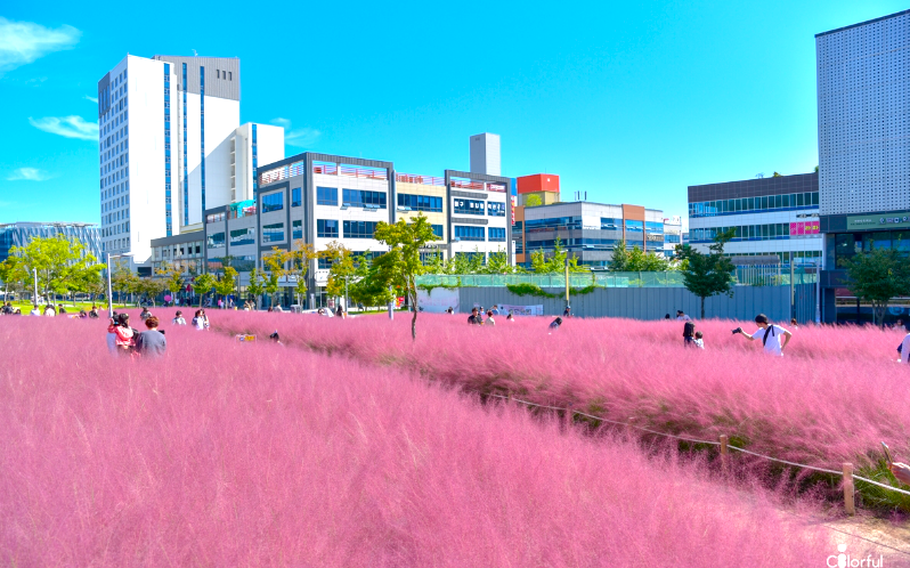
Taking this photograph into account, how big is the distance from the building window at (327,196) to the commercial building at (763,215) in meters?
38.3

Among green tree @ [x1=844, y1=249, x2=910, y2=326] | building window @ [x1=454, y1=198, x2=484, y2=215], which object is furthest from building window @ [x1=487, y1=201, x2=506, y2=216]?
green tree @ [x1=844, y1=249, x2=910, y2=326]

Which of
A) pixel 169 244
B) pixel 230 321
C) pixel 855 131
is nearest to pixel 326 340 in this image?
pixel 230 321

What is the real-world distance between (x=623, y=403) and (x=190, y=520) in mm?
6172

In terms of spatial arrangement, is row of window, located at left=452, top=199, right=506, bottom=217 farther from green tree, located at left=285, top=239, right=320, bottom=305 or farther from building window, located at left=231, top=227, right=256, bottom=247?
building window, located at left=231, top=227, right=256, bottom=247

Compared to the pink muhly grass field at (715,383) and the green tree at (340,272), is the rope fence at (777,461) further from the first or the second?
the green tree at (340,272)

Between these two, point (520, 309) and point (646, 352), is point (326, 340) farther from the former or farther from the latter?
point (520, 309)

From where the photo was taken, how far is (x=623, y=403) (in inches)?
327

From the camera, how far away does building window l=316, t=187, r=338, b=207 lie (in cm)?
5809

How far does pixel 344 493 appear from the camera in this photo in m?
4.10

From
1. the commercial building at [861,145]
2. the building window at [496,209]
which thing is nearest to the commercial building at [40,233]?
the building window at [496,209]

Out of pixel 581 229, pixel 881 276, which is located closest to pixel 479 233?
pixel 581 229

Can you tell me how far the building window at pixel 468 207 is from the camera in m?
69.4

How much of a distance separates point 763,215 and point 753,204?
1.65 meters

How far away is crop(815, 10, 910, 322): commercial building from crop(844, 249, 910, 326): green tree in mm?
5540
